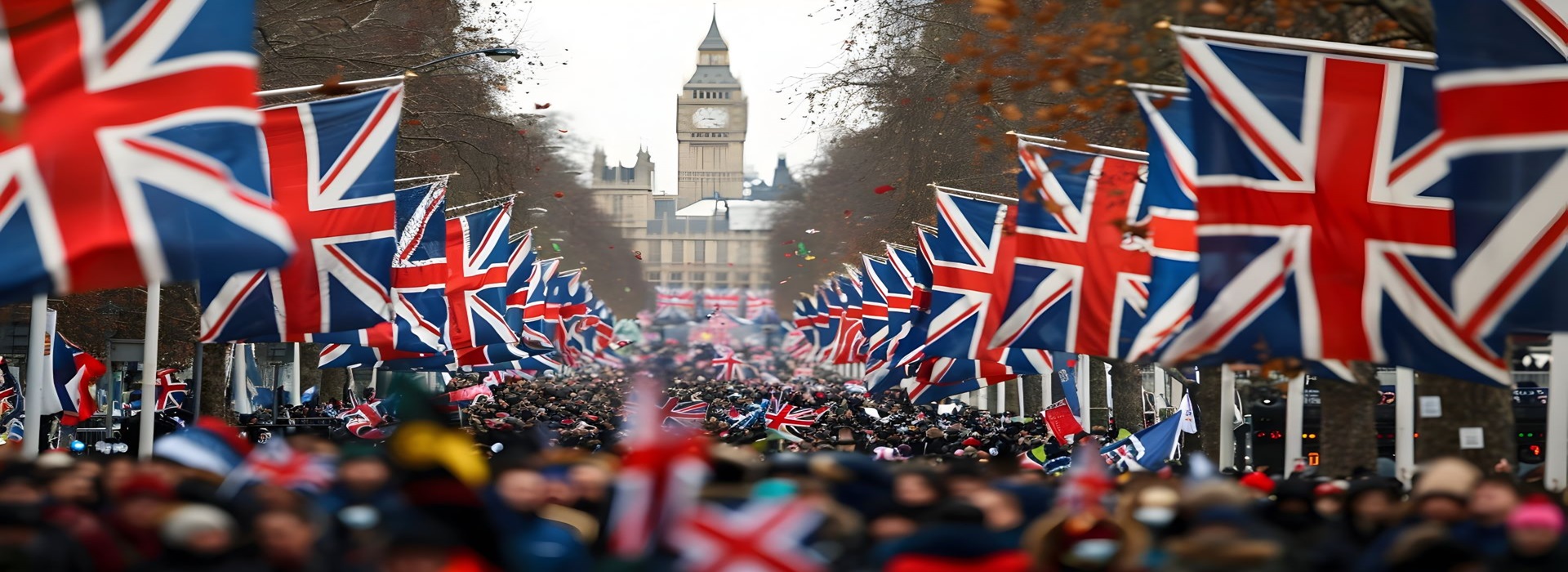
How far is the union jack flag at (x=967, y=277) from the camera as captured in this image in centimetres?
2381

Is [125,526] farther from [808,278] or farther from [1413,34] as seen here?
[808,278]

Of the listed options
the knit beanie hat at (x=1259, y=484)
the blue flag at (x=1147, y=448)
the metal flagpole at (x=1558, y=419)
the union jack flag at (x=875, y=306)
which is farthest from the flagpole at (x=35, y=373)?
the union jack flag at (x=875, y=306)

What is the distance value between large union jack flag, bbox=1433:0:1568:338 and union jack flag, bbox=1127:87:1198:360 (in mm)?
4878

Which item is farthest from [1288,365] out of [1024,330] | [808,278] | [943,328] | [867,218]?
[808,278]

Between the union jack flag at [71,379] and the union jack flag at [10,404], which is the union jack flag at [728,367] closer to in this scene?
the union jack flag at [10,404]

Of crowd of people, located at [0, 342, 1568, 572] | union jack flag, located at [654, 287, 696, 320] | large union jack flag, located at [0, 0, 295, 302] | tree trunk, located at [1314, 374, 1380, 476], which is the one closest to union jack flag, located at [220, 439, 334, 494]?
crowd of people, located at [0, 342, 1568, 572]

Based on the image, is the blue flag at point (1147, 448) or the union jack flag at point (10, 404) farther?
the union jack flag at point (10, 404)

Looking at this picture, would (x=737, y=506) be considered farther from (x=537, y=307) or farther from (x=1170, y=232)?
(x=537, y=307)

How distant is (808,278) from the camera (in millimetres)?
98938

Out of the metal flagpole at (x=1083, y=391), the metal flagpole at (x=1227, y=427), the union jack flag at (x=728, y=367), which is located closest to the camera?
the metal flagpole at (x=1227, y=427)

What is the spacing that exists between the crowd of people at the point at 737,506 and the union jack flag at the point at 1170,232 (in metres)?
5.45

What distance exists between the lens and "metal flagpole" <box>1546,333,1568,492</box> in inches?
536

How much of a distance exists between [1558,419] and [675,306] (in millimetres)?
140652

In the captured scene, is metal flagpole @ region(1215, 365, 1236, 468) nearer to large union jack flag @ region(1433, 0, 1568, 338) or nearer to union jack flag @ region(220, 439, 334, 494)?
large union jack flag @ region(1433, 0, 1568, 338)
